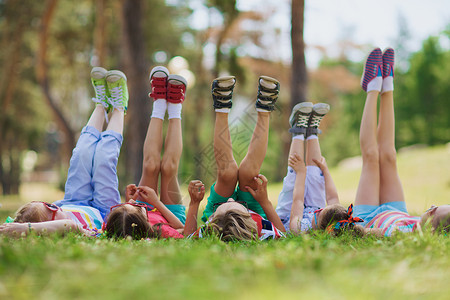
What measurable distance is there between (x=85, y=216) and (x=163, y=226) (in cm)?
81

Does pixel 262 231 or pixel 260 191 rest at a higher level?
pixel 260 191

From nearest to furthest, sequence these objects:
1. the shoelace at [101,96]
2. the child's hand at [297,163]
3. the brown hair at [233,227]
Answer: the brown hair at [233,227], the child's hand at [297,163], the shoelace at [101,96]

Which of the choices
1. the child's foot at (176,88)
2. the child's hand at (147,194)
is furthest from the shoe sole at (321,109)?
the child's hand at (147,194)

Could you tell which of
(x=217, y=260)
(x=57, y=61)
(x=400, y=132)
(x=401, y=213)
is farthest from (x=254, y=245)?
(x=400, y=132)

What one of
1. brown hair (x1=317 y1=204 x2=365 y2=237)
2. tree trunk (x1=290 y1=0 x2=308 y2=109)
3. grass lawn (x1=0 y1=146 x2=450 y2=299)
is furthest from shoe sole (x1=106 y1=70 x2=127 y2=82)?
tree trunk (x1=290 y1=0 x2=308 y2=109)

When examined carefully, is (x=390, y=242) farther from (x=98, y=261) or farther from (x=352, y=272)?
(x=98, y=261)

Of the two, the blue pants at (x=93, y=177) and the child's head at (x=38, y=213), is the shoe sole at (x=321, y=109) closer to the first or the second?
the blue pants at (x=93, y=177)

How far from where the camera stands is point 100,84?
177 inches

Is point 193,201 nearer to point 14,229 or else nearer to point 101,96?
point 14,229

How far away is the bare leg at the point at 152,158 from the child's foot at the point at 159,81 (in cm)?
28

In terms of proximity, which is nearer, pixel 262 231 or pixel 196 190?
pixel 262 231

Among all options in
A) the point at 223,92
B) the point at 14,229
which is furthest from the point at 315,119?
the point at 14,229

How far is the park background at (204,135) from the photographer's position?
1.67m

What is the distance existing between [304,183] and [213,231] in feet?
4.25
